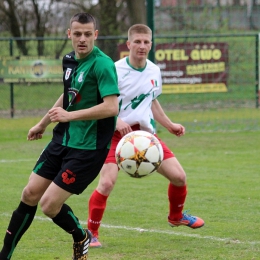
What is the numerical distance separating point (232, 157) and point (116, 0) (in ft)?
44.6

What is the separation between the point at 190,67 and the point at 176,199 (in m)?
10.7

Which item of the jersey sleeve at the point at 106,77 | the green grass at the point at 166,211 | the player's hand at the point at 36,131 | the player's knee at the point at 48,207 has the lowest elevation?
the green grass at the point at 166,211

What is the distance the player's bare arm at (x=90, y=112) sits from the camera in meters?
5.16

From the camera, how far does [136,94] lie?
6.70 m

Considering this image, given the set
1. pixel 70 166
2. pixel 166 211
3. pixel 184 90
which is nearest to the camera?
pixel 70 166

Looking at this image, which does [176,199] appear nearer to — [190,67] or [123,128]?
[123,128]

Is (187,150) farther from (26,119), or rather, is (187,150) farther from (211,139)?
(26,119)

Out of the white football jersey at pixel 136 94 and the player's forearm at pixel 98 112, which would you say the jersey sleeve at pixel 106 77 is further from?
the white football jersey at pixel 136 94

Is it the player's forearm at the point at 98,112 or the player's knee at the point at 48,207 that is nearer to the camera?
the player's forearm at the point at 98,112

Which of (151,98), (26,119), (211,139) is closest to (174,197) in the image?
(151,98)

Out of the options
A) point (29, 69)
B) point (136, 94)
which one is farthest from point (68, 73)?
point (29, 69)

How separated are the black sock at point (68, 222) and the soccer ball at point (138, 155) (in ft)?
2.08

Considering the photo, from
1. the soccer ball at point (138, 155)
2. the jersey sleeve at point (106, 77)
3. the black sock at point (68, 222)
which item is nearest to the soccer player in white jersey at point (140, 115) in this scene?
the soccer ball at point (138, 155)

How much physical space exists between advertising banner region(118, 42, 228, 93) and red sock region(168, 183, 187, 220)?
1023cm
